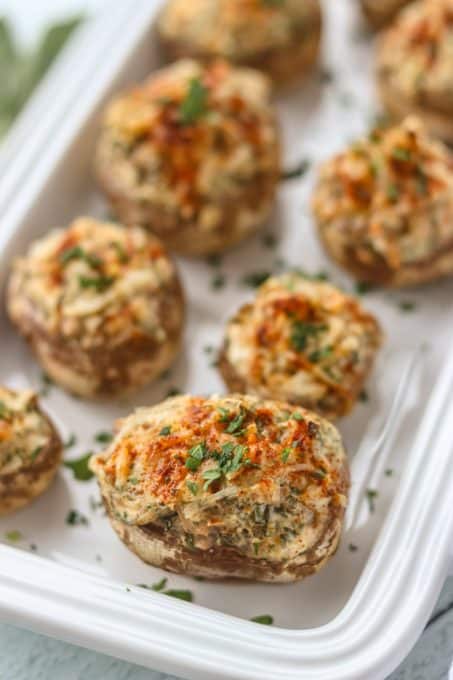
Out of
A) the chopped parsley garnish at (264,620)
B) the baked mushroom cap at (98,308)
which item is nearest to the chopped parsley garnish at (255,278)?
the baked mushroom cap at (98,308)

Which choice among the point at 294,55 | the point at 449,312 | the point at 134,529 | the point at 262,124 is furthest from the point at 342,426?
the point at 294,55

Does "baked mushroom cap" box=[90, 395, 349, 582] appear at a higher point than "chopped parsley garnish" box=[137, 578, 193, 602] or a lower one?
higher

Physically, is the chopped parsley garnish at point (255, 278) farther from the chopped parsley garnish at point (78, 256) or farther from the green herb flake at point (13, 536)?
the green herb flake at point (13, 536)

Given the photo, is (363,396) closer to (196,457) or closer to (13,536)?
(196,457)

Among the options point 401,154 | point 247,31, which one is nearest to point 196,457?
point 401,154

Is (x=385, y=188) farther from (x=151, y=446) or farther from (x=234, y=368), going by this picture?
(x=151, y=446)

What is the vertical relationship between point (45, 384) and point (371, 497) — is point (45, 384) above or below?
above

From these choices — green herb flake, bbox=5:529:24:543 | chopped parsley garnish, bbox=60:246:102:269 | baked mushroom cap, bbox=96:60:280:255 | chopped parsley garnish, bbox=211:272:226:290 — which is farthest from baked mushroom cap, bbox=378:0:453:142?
green herb flake, bbox=5:529:24:543

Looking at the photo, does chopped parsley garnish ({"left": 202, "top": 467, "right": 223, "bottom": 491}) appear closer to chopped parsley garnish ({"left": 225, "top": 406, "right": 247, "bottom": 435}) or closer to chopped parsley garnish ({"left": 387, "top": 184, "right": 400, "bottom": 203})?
chopped parsley garnish ({"left": 225, "top": 406, "right": 247, "bottom": 435})
